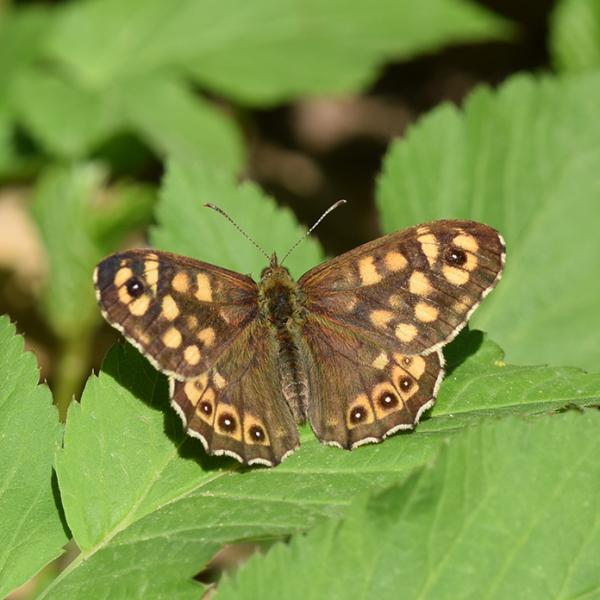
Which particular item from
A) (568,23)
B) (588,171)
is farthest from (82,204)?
(568,23)

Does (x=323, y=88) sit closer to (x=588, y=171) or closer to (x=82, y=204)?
(x=82, y=204)

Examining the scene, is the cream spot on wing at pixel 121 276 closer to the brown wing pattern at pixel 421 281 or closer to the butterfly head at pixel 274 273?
the butterfly head at pixel 274 273

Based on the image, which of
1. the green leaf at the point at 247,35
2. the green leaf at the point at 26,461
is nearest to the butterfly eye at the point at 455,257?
the green leaf at the point at 26,461

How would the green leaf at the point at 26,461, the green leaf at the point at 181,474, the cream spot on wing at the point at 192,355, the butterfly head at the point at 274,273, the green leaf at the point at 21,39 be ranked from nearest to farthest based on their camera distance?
the green leaf at the point at 181,474, the green leaf at the point at 26,461, the cream spot on wing at the point at 192,355, the butterfly head at the point at 274,273, the green leaf at the point at 21,39

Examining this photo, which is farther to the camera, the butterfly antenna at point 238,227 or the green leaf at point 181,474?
the butterfly antenna at point 238,227

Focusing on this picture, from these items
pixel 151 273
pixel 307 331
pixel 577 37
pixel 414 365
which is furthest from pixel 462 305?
pixel 577 37

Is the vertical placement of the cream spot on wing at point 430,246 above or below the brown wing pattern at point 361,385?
above

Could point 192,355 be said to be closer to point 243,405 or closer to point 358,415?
point 243,405

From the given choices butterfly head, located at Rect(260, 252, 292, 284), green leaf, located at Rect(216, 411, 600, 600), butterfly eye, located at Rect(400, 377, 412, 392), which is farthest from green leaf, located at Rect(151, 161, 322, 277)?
green leaf, located at Rect(216, 411, 600, 600)
